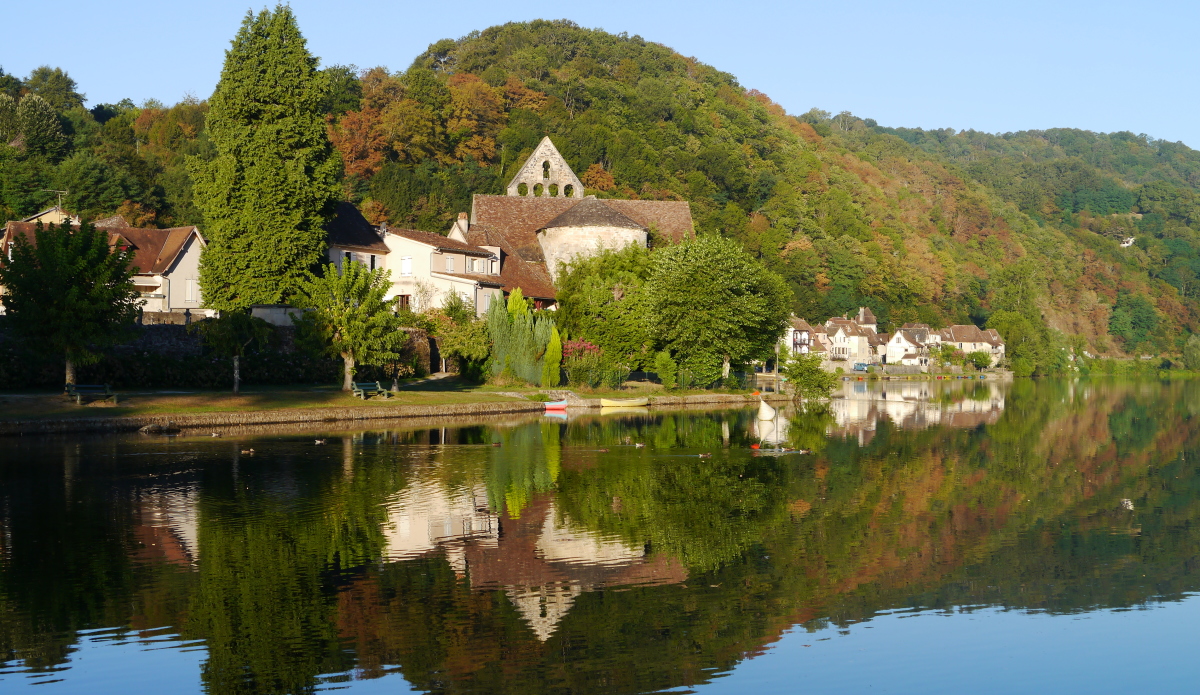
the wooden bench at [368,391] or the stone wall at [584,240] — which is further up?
the stone wall at [584,240]

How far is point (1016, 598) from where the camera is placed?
15234 mm

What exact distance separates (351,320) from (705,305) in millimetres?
A: 20661

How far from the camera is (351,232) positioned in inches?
2554

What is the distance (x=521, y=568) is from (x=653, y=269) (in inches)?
1891

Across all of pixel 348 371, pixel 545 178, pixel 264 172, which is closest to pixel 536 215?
pixel 545 178

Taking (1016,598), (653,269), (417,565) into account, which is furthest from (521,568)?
(653,269)

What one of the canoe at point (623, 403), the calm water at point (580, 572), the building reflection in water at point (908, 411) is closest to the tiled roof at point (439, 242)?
the canoe at point (623, 403)

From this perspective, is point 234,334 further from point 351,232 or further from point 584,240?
point 584,240

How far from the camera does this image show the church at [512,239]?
63844mm

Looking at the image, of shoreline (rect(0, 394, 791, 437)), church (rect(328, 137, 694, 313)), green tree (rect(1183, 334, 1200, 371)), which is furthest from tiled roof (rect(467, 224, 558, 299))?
green tree (rect(1183, 334, 1200, 371))

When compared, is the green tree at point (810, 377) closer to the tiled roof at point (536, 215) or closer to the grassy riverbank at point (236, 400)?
the grassy riverbank at point (236, 400)

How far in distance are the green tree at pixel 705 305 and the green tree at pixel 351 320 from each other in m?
17.5

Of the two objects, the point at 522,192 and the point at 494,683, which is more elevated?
the point at 522,192

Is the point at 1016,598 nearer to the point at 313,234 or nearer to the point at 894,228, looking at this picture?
the point at 313,234
